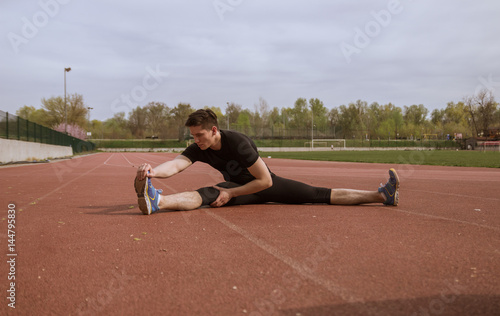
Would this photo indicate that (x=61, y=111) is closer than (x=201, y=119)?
No

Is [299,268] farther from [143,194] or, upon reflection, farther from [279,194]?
[279,194]

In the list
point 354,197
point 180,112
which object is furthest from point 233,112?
point 354,197

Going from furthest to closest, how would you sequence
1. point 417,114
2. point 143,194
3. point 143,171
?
1. point 417,114
2. point 143,194
3. point 143,171

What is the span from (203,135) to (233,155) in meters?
0.48

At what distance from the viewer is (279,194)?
17.9 feet

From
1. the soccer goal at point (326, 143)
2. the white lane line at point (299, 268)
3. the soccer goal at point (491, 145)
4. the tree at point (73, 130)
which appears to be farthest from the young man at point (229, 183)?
the tree at point (73, 130)

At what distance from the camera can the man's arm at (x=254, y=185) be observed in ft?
15.8

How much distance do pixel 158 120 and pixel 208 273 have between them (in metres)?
92.9

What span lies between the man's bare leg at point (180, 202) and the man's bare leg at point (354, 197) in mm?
1879

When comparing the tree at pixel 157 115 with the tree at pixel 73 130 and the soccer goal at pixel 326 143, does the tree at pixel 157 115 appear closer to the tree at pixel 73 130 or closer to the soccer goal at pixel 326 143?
the tree at pixel 73 130

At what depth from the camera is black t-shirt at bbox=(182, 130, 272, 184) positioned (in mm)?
4680

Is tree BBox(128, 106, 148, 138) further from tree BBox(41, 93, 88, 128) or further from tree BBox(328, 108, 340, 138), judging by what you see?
tree BBox(328, 108, 340, 138)

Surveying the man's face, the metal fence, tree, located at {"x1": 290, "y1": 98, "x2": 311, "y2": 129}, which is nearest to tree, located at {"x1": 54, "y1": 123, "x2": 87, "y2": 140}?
the metal fence

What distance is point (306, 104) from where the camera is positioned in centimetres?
9888
